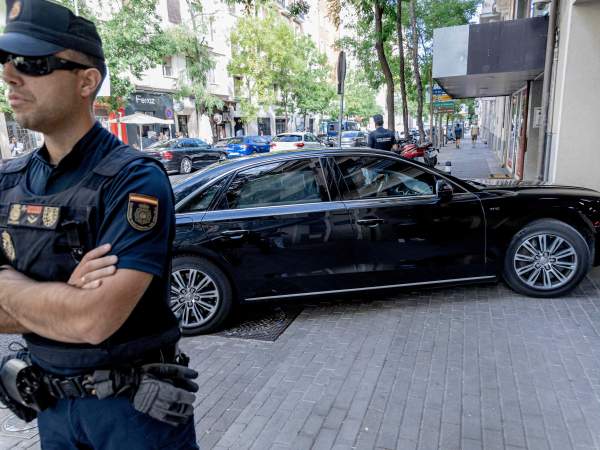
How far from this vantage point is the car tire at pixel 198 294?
4.29m

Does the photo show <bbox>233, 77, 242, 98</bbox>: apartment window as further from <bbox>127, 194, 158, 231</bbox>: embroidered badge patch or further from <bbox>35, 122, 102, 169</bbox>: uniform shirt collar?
<bbox>127, 194, 158, 231</bbox>: embroidered badge patch

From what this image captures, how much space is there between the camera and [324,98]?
4288 centimetres

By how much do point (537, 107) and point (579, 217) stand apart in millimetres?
7911

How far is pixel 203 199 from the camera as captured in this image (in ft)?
14.6

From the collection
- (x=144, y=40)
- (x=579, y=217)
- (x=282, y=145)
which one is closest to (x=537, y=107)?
(x=579, y=217)

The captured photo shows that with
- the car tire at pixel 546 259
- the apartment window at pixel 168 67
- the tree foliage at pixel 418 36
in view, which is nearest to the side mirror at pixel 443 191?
the car tire at pixel 546 259

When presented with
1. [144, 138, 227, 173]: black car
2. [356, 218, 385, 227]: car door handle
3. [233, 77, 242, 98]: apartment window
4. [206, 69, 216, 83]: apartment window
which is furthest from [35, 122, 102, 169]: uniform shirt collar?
[233, 77, 242, 98]: apartment window

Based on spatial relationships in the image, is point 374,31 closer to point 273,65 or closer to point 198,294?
point 198,294

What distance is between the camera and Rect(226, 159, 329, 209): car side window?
445 cm

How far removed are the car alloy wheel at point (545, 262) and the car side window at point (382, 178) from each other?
1.14 meters

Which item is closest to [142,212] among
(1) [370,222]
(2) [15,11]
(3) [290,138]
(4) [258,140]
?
(2) [15,11]

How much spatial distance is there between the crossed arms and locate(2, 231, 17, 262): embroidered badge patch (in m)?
0.12

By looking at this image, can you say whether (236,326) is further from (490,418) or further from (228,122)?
(228,122)

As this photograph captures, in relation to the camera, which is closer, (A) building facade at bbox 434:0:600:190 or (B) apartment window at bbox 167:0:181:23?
(A) building facade at bbox 434:0:600:190
